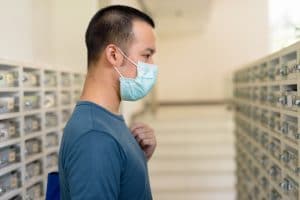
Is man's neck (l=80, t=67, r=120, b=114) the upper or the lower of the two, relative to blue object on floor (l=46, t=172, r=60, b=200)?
upper

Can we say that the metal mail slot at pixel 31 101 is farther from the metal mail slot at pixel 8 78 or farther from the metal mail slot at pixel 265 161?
the metal mail slot at pixel 265 161

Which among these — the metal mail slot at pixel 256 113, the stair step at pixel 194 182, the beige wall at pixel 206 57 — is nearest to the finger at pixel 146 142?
the metal mail slot at pixel 256 113

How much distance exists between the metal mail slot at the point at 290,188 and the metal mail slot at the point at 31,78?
3.55 feet

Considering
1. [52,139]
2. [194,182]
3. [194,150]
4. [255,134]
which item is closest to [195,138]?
[194,150]

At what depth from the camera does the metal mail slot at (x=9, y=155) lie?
129 cm

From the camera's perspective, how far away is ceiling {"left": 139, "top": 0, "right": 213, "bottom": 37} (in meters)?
4.01

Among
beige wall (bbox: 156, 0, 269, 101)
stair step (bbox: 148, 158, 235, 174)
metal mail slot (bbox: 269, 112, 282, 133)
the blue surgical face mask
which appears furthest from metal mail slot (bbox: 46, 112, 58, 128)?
beige wall (bbox: 156, 0, 269, 101)

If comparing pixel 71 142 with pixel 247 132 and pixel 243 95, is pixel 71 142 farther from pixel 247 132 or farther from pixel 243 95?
pixel 243 95

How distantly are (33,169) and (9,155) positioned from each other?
246mm

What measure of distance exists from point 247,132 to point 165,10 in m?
2.41

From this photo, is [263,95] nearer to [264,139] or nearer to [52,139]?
[264,139]

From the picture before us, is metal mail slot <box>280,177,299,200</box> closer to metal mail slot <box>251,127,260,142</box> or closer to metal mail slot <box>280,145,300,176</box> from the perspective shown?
metal mail slot <box>280,145,300,176</box>

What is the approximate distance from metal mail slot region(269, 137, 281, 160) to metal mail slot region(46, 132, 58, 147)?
1028mm

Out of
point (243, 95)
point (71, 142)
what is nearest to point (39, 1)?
point (71, 142)
